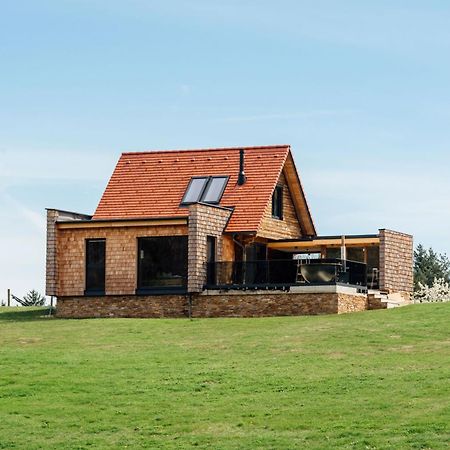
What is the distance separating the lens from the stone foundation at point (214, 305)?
4847 cm

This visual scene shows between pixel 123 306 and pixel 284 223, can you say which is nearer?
pixel 123 306

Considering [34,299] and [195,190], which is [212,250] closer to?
[195,190]

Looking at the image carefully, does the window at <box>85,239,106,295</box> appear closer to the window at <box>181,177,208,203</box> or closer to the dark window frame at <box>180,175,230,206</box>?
the dark window frame at <box>180,175,230,206</box>

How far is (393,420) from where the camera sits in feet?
93.2

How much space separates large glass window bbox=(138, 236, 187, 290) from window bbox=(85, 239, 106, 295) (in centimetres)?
170

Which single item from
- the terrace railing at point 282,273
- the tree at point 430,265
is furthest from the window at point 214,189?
the tree at point 430,265

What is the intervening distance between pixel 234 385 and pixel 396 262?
73.6ft

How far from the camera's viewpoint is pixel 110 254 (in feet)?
171

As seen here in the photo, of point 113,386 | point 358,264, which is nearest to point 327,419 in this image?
point 113,386

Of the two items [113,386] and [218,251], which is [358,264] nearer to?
[218,251]

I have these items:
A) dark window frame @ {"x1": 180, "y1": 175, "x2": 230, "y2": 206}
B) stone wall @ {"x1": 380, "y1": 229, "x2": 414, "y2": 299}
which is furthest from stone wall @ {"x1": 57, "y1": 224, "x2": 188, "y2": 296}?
stone wall @ {"x1": 380, "y1": 229, "x2": 414, "y2": 299}

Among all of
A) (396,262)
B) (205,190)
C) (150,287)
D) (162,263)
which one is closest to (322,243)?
(396,262)

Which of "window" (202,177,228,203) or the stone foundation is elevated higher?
"window" (202,177,228,203)

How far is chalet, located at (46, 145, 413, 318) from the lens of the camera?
4981cm
